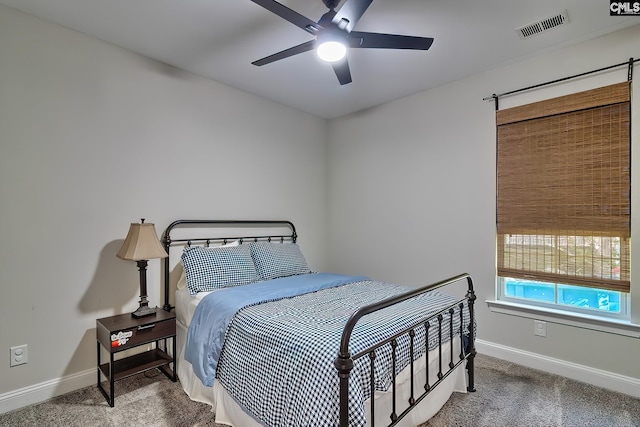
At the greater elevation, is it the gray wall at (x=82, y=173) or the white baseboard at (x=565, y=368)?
the gray wall at (x=82, y=173)

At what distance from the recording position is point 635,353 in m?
2.30

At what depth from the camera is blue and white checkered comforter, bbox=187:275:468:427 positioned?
1.40 meters

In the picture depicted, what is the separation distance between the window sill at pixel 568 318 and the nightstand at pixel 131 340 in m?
2.74

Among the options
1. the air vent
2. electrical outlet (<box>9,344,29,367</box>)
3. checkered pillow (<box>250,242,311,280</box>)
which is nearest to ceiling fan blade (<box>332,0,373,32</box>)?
the air vent

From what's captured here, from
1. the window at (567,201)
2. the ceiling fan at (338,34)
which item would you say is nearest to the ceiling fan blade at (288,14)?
the ceiling fan at (338,34)

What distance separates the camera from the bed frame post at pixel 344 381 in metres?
1.29

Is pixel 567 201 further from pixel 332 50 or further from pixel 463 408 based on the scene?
pixel 332 50

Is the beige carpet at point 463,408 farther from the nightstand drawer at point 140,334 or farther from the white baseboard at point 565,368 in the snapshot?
the nightstand drawer at point 140,334

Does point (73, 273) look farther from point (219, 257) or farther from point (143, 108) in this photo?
point (143, 108)

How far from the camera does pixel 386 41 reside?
195 centimetres

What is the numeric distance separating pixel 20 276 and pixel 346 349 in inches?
90.0

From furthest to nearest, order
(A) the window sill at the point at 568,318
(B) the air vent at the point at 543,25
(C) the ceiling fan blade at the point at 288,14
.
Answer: (A) the window sill at the point at 568,318 < (B) the air vent at the point at 543,25 < (C) the ceiling fan blade at the point at 288,14

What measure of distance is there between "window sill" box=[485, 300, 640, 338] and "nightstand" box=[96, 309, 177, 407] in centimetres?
274

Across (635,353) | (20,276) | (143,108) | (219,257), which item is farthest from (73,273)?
(635,353)
